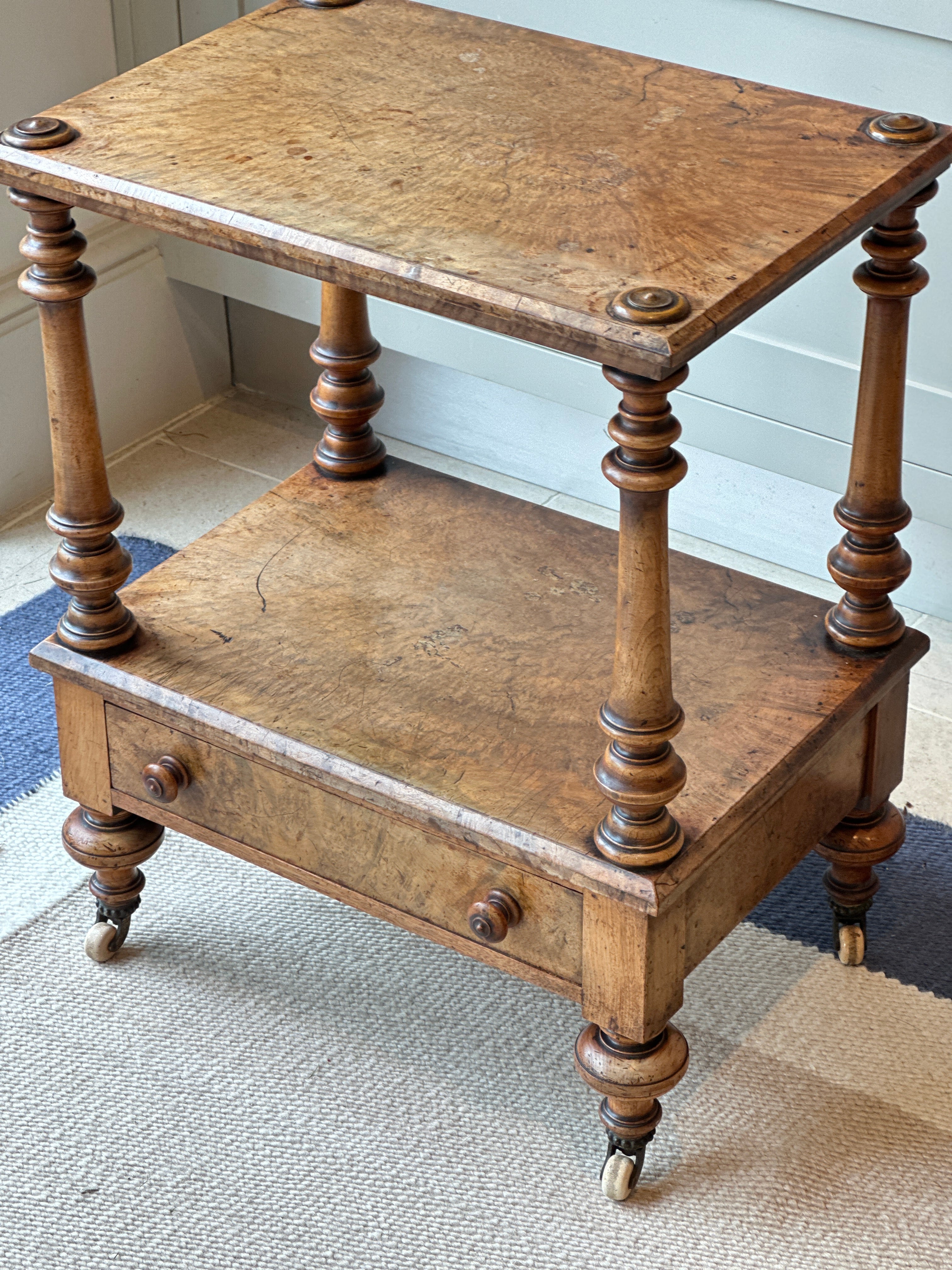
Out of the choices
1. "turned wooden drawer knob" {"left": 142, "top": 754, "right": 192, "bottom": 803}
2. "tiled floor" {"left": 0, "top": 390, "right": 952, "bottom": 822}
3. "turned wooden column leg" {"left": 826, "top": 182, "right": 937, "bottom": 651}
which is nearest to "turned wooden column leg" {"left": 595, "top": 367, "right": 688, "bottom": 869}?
"turned wooden column leg" {"left": 826, "top": 182, "right": 937, "bottom": 651}

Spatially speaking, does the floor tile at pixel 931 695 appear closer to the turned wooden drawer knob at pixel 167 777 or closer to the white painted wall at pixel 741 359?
the white painted wall at pixel 741 359

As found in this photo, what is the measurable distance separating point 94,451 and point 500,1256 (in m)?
0.77

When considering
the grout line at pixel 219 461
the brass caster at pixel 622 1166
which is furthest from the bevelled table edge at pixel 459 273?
the grout line at pixel 219 461

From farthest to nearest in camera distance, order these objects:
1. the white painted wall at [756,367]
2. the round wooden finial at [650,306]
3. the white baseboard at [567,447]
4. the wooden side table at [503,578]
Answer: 1. the white baseboard at [567,447]
2. the white painted wall at [756,367]
3. the wooden side table at [503,578]
4. the round wooden finial at [650,306]

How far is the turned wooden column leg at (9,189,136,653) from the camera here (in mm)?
1372

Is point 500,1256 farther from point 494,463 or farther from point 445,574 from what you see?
point 494,463

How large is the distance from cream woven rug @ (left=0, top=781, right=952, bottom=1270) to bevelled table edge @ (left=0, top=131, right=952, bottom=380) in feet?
2.46

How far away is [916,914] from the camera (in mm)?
1778

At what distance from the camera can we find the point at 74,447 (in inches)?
57.6

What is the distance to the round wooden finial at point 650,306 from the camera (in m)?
1.09

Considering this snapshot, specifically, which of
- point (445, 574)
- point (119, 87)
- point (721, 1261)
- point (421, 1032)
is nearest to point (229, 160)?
point (119, 87)

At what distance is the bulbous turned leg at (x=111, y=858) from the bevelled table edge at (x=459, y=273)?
2.01 ft

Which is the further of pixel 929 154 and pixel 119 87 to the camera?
pixel 119 87

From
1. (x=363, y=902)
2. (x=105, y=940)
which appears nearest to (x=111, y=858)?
(x=105, y=940)
